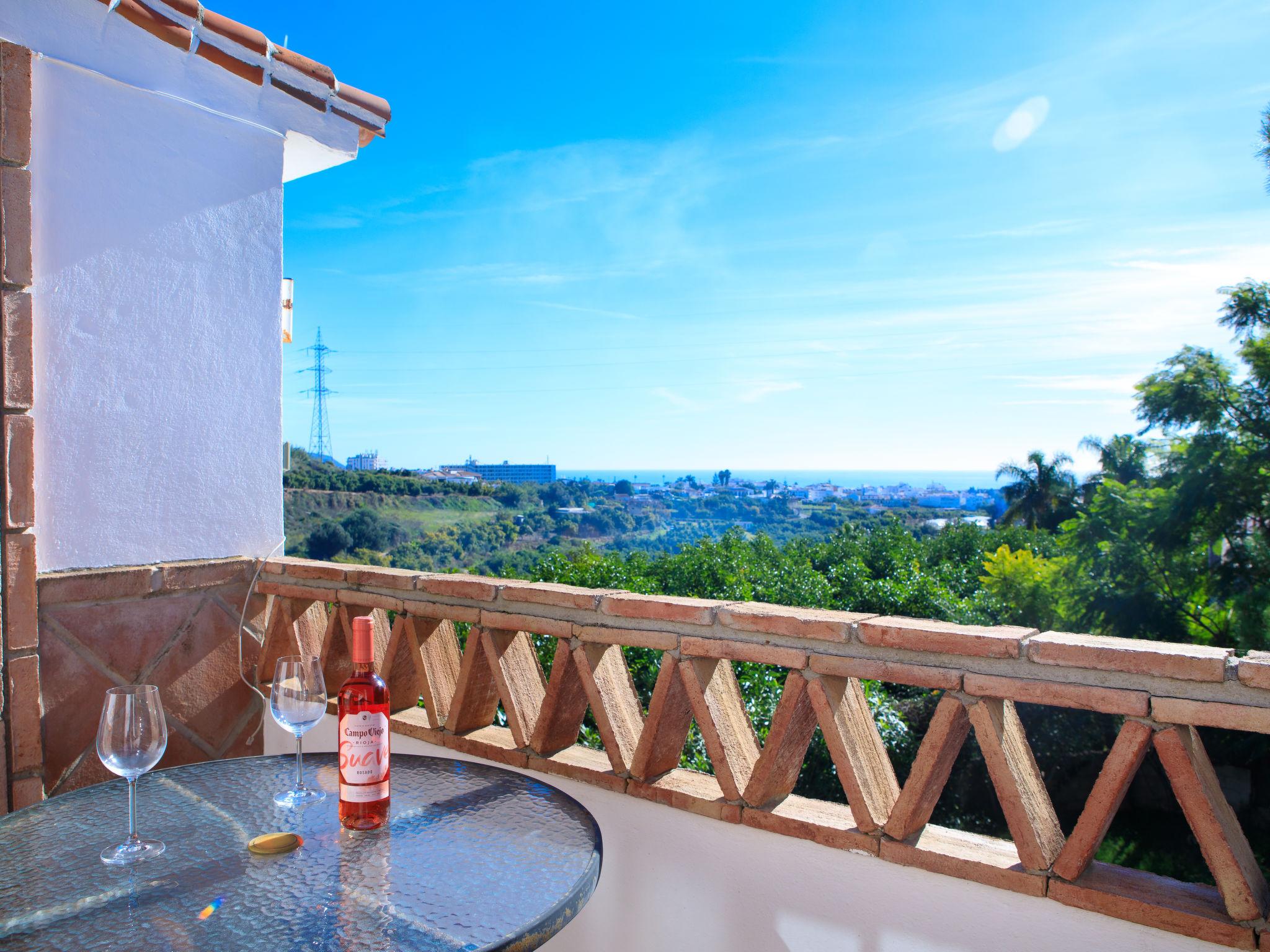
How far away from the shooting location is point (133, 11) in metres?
2.00

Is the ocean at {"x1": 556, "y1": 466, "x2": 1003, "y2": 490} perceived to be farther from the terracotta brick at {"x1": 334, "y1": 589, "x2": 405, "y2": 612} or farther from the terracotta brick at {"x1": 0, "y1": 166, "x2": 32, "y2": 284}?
the terracotta brick at {"x1": 0, "y1": 166, "x2": 32, "y2": 284}

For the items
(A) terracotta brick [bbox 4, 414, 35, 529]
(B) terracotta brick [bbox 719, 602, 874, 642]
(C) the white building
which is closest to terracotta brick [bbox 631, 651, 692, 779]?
(B) terracotta brick [bbox 719, 602, 874, 642]

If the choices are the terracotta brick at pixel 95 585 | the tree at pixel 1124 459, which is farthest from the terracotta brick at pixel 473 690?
the tree at pixel 1124 459

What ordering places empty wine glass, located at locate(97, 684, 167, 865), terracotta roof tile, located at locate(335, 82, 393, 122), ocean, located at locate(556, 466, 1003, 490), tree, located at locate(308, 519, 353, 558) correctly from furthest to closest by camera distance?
ocean, located at locate(556, 466, 1003, 490) → tree, located at locate(308, 519, 353, 558) → terracotta roof tile, located at locate(335, 82, 393, 122) → empty wine glass, located at locate(97, 684, 167, 865)

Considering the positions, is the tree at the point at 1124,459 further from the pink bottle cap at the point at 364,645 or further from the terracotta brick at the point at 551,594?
the pink bottle cap at the point at 364,645

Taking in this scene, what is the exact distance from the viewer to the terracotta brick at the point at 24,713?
182cm

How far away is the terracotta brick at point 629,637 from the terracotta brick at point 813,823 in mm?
350

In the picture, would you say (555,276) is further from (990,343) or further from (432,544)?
(432,544)

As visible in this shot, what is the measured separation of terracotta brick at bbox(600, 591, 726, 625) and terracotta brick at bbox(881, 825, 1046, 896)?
0.52 metres

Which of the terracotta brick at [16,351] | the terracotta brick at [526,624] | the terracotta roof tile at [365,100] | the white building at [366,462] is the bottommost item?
the terracotta brick at [526,624]

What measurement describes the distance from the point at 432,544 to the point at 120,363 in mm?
6786

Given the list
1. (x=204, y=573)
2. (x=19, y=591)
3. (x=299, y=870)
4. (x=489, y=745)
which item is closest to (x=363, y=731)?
(x=299, y=870)

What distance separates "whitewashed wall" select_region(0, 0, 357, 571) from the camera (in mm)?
1923

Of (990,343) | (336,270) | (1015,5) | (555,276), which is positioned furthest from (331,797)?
(990,343)
